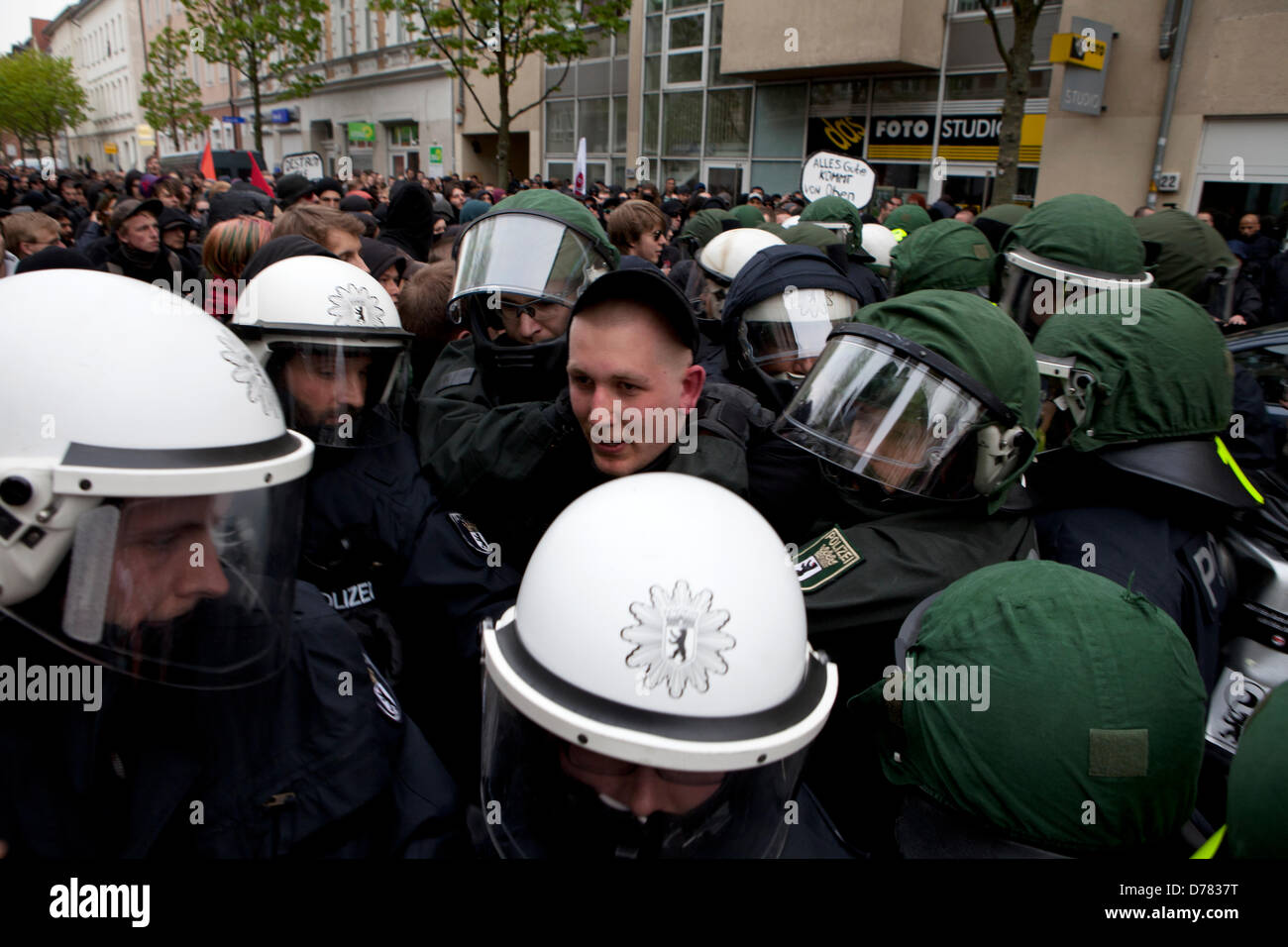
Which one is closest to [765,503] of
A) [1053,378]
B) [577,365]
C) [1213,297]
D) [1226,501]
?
[577,365]

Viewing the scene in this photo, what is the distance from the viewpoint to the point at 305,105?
1442 inches

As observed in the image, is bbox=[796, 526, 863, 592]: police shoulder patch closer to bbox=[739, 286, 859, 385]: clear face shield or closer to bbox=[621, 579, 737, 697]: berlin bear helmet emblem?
bbox=[621, 579, 737, 697]: berlin bear helmet emblem

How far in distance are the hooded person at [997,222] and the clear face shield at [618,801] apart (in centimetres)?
477

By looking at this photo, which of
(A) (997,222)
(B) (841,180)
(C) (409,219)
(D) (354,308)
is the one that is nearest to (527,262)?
(D) (354,308)

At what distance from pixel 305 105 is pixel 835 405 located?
4160 centimetres

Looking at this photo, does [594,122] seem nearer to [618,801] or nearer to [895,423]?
[895,423]

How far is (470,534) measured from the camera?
7.04 feet

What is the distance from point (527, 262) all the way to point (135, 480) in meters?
1.51

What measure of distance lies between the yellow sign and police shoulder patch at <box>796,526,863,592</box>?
1262cm

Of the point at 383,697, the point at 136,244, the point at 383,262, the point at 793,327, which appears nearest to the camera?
the point at 383,697

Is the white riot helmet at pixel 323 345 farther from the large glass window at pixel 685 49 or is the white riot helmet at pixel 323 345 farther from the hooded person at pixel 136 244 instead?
the large glass window at pixel 685 49

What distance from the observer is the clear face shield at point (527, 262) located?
2398mm

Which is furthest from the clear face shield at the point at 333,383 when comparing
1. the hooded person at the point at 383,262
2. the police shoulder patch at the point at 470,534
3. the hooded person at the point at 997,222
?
the hooded person at the point at 997,222

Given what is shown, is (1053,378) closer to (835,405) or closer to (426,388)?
(835,405)
